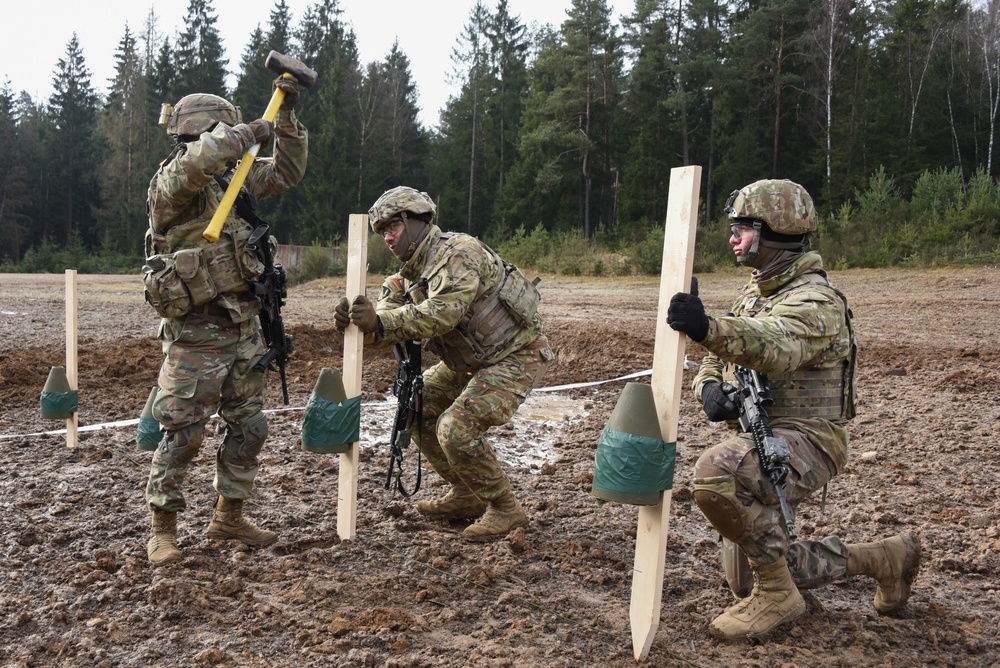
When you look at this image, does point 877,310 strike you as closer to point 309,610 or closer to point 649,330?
point 649,330

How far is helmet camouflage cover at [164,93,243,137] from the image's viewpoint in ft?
14.9

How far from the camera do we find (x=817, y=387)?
369 cm

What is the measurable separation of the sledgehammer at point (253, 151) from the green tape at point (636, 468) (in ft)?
7.64

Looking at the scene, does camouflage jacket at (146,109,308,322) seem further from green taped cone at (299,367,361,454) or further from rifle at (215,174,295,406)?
green taped cone at (299,367,361,454)

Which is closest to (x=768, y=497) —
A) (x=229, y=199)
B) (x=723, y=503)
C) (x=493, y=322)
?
(x=723, y=503)

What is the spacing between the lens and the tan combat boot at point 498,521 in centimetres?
479

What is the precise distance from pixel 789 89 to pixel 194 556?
38.2 meters

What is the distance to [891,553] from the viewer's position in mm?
3789

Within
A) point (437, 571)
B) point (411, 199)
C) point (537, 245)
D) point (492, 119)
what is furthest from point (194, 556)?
point (492, 119)

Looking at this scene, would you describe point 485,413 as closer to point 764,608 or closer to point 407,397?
point 407,397

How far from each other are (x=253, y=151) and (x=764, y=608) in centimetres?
336

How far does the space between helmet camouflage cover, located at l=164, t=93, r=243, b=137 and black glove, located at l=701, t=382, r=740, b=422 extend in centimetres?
294

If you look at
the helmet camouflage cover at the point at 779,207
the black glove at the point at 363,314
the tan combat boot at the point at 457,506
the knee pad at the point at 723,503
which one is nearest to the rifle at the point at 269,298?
the black glove at the point at 363,314

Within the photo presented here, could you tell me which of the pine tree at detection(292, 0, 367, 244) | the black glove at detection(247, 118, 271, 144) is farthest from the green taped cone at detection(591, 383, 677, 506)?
the pine tree at detection(292, 0, 367, 244)
